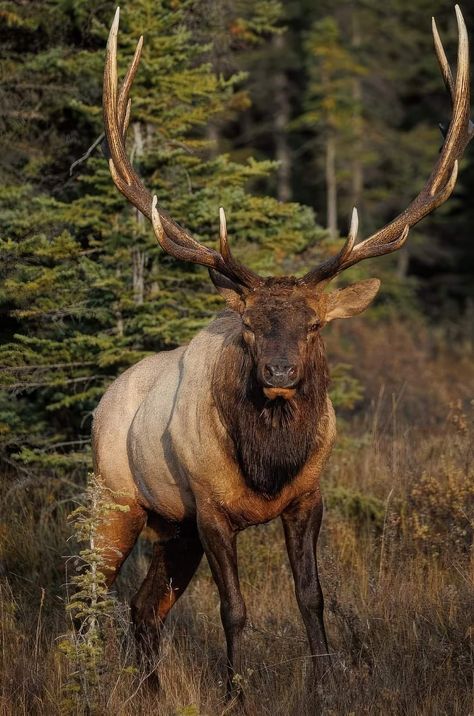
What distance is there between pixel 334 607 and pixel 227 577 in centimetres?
60

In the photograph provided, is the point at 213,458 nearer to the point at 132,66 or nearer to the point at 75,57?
the point at 132,66

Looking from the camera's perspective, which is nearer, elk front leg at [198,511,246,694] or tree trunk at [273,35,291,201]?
elk front leg at [198,511,246,694]

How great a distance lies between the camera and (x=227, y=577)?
6020 millimetres

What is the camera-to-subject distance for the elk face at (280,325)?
5559 millimetres

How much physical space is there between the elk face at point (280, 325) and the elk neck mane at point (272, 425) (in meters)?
0.11

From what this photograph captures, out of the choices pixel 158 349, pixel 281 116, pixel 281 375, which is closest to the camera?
pixel 281 375

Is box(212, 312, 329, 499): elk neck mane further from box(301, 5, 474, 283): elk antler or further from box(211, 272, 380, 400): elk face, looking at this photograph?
box(301, 5, 474, 283): elk antler

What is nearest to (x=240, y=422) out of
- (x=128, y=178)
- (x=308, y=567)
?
(x=308, y=567)

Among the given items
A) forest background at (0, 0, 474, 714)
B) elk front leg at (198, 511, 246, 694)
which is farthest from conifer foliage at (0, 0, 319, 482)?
elk front leg at (198, 511, 246, 694)

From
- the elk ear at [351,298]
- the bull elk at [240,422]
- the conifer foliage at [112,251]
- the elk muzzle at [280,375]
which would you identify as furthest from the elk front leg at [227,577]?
the conifer foliage at [112,251]

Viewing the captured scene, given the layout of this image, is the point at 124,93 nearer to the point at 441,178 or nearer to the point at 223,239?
the point at 223,239

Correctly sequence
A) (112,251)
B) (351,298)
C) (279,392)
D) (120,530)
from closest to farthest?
(279,392)
(351,298)
(120,530)
(112,251)

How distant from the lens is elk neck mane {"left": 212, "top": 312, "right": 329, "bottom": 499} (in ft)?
19.6

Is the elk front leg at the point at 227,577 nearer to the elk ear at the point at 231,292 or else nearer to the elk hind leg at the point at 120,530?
the elk hind leg at the point at 120,530
